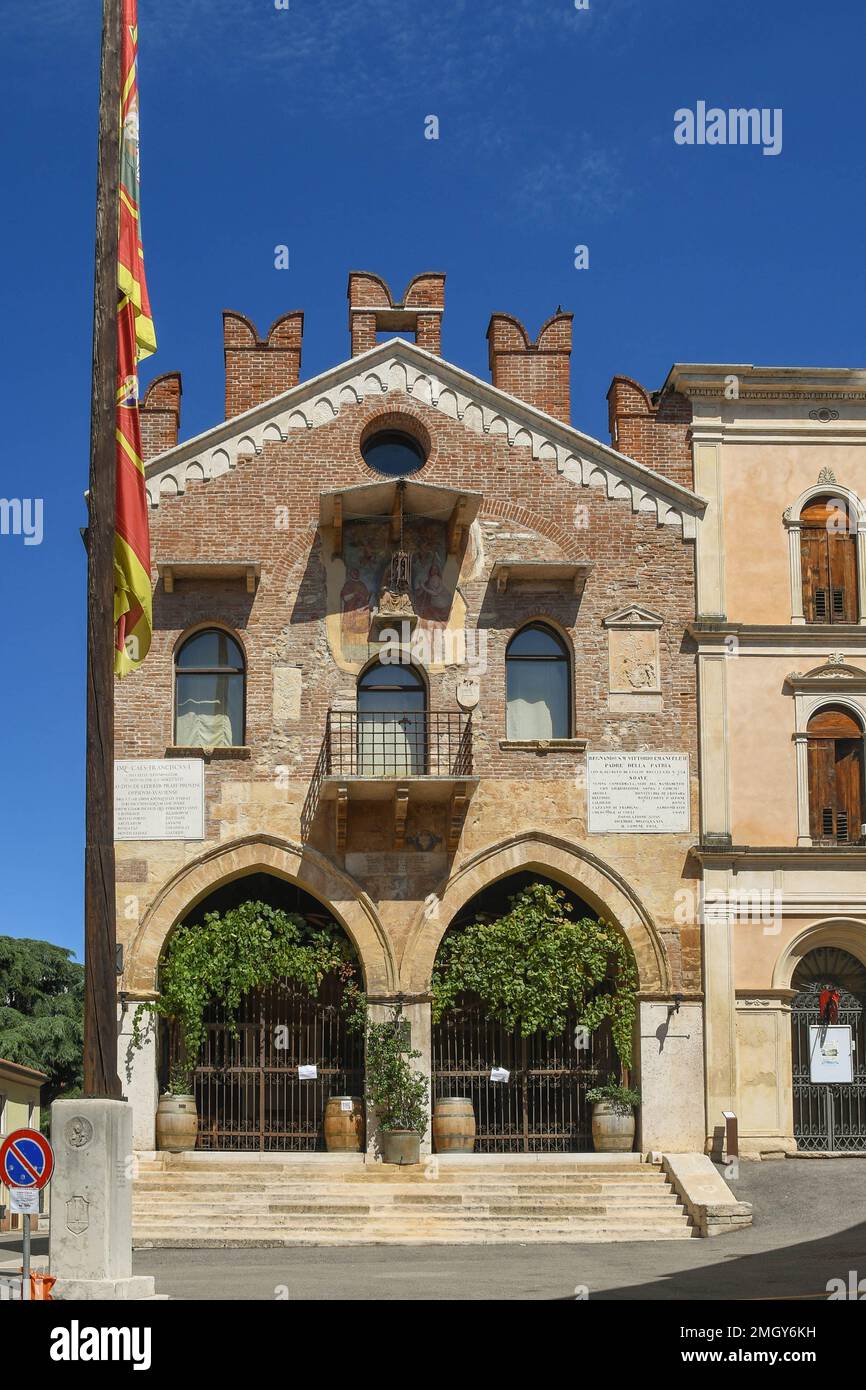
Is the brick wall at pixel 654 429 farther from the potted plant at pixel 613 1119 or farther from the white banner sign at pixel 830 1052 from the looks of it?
the potted plant at pixel 613 1119

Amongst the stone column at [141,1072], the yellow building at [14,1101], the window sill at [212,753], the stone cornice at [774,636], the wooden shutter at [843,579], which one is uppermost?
the wooden shutter at [843,579]

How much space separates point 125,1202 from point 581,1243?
8.30 metres

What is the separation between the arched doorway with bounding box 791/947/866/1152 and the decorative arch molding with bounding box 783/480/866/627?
206 inches

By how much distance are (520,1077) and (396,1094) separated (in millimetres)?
1989

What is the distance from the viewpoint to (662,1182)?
25469 mm

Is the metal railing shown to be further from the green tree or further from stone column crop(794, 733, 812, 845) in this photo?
the green tree

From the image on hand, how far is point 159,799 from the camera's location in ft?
88.8

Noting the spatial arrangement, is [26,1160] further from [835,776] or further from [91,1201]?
[835,776]

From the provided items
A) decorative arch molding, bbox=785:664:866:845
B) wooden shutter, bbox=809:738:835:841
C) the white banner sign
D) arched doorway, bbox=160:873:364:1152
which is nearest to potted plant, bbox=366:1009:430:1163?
arched doorway, bbox=160:873:364:1152

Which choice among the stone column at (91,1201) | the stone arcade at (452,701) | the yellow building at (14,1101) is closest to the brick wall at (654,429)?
the stone arcade at (452,701)

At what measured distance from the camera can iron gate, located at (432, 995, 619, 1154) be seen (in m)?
26.8

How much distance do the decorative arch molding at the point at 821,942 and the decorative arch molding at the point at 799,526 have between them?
456 cm

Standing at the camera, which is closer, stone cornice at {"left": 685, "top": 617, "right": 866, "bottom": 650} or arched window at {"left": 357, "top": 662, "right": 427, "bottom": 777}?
arched window at {"left": 357, "top": 662, "right": 427, "bottom": 777}

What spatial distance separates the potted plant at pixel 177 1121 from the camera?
26031 mm
